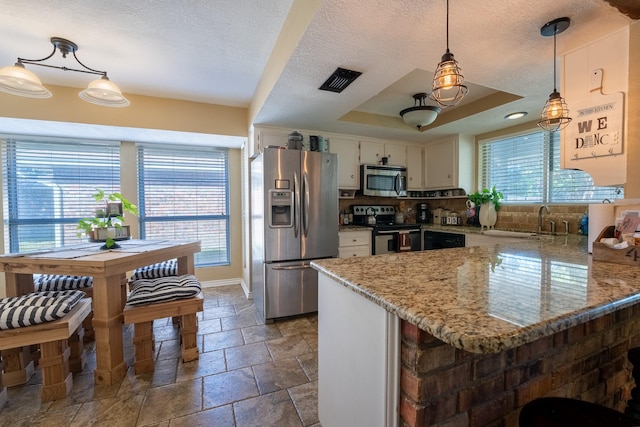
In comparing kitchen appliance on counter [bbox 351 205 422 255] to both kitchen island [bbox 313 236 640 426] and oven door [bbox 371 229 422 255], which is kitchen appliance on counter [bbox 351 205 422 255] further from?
kitchen island [bbox 313 236 640 426]

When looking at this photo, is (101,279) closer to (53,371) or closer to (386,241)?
(53,371)

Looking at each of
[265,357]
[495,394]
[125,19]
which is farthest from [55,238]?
[495,394]

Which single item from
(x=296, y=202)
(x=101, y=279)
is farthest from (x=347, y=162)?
(x=101, y=279)

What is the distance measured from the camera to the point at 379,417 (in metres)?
0.92

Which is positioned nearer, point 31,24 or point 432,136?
point 31,24

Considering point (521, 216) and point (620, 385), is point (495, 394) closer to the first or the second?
point (620, 385)

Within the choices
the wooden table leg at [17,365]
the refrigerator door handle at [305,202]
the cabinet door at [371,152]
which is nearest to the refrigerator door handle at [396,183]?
the cabinet door at [371,152]

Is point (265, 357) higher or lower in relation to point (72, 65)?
lower

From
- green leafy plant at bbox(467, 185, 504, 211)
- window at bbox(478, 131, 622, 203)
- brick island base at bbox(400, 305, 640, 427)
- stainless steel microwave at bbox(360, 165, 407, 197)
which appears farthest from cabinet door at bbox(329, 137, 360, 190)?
brick island base at bbox(400, 305, 640, 427)

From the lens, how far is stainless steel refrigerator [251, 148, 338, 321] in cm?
280

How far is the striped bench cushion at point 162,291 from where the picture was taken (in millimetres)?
2002

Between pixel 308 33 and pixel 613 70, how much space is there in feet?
5.58

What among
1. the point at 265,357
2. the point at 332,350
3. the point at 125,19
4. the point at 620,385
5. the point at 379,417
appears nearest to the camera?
the point at 379,417

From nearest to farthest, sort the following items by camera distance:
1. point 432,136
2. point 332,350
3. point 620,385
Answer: point 332,350 → point 620,385 → point 432,136
